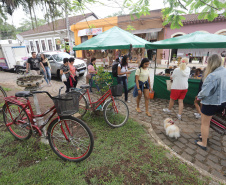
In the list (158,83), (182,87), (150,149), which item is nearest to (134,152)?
(150,149)

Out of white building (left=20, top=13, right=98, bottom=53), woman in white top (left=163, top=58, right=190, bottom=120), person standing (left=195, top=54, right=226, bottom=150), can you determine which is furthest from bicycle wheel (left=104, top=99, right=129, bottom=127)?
white building (left=20, top=13, right=98, bottom=53)

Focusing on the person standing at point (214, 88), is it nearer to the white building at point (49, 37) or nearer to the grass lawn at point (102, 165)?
the grass lawn at point (102, 165)

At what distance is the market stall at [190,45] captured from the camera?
4.39 m

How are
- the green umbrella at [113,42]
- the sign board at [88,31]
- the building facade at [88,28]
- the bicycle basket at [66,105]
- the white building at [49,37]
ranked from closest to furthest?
the bicycle basket at [66,105] < the green umbrella at [113,42] < the building facade at [88,28] < the sign board at [88,31] < the white building at [49,37]

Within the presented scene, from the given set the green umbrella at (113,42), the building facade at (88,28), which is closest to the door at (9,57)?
the building facade at (88,28)

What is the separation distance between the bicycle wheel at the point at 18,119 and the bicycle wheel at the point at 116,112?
1.79 m

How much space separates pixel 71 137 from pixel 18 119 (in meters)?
1.43

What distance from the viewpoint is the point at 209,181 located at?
7.00 feet

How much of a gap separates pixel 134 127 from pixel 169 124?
2.92 feet

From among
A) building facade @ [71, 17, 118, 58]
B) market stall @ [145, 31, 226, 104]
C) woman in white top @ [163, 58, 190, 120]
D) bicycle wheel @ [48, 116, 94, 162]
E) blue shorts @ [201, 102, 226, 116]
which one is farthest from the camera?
building facade @ [71, 17, 118, 58]

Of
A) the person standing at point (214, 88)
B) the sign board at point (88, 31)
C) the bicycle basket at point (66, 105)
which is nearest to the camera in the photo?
the bicycle basket at point (66, 105)

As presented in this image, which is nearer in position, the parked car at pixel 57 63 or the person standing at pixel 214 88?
the person standing at pixel 214 88

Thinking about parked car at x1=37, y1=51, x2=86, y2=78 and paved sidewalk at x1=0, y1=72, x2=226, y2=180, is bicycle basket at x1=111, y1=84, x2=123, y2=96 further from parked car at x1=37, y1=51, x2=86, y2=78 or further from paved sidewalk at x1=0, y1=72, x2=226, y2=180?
parked car at x1=37, y1=51, x2=86, y2=78

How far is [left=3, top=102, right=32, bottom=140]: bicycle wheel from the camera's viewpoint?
2797 millimetres
